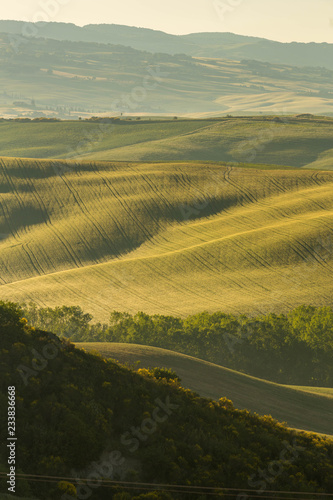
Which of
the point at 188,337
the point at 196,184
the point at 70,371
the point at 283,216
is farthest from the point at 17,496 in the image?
the point at 196,184

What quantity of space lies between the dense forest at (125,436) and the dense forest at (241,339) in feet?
129

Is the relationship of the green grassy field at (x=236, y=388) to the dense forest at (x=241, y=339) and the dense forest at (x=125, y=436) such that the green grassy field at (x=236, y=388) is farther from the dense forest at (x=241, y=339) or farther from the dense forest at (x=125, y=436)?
the dense forest at (x=241, y=339)

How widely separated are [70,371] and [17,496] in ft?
Result: 22.4

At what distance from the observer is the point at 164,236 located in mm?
111312

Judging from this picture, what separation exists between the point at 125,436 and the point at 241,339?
44.9m

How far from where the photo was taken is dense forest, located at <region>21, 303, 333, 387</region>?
6700 centimetres

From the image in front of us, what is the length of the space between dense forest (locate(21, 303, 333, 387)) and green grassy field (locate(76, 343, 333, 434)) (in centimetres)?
2182

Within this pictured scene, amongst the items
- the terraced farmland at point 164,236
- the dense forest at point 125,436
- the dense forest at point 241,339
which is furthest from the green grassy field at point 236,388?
the terraced farmland at point 164,236

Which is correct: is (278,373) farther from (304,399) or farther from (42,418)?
(42,418)

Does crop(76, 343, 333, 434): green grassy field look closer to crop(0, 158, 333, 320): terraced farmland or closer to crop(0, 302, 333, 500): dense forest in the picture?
crop(0, 302, 333, 500): dense forest

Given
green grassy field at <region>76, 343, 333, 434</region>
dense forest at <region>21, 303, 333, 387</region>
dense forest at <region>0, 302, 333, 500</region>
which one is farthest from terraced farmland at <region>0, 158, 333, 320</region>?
dense forest at <region>0, 302, 333, 500</region>

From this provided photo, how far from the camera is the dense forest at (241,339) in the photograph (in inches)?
2638

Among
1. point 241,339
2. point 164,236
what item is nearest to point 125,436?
point 241,339

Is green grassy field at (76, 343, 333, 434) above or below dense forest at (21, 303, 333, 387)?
above
